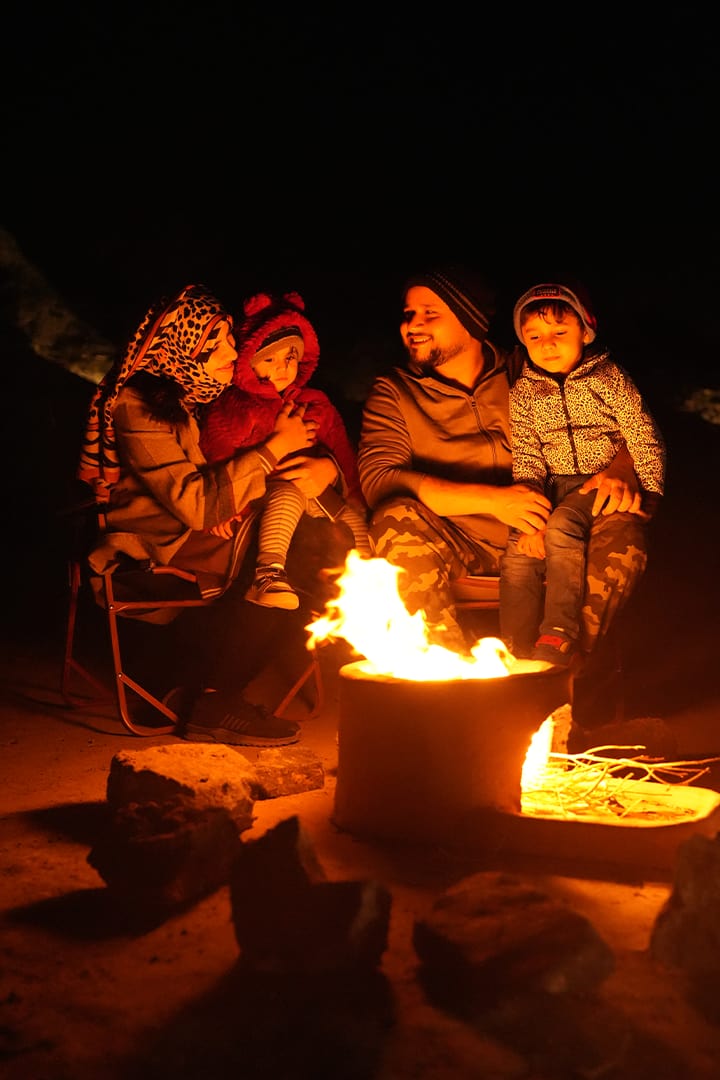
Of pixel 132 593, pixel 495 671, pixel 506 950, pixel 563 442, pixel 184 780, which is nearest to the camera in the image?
pixel 506 950

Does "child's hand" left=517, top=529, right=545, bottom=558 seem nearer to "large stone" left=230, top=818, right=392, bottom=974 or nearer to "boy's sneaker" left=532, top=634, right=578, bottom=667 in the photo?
"boy's sneaker" left=532, top=634, right=578, bottom=667

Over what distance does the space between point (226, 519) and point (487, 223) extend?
19.8 ft

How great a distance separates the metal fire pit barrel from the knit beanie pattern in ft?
6.29

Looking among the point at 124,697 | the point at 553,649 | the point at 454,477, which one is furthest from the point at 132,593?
the point at 553,649

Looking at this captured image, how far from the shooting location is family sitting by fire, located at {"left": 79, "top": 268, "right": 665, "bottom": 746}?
15.4ft

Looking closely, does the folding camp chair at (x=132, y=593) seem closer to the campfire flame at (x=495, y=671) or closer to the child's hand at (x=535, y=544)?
the campfire flame at (x=495, y=671)

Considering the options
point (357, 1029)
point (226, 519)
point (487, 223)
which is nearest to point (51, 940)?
point (357, 1029)

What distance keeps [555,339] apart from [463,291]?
550 millimetres

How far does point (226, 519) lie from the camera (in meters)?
4.96

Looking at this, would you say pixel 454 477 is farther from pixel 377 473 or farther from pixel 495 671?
pixel 495 671

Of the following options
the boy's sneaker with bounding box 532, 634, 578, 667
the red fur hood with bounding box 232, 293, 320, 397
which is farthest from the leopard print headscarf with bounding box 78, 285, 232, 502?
the boy's sneaker with bounding box 532, 634, 578, 667

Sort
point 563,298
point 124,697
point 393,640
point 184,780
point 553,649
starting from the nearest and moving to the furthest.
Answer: point 184,780
point 393,640
point 553,649
point 563,298
point 124,697

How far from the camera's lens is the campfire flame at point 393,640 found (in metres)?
3.77

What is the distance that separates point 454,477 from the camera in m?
5.13
